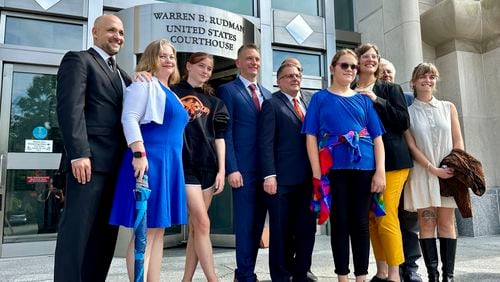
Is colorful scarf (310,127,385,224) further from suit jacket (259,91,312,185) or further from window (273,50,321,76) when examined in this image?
window (273,50,321,76)

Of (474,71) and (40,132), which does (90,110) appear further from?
(474,71)

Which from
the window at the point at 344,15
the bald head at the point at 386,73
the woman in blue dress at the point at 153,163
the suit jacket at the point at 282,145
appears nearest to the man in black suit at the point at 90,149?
the woman in blue dress at the point at 153,163

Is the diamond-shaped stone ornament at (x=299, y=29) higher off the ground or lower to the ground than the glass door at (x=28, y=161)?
higher

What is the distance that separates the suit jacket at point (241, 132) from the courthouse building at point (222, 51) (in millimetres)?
2456

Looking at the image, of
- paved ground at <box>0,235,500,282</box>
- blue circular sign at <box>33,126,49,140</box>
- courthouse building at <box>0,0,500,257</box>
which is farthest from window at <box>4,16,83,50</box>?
paved ground at <box>0,235,500,282</box>

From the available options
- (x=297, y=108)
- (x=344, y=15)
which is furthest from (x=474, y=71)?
(x=297, y=108)

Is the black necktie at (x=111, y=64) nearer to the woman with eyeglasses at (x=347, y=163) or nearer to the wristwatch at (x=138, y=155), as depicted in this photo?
the wristwatch at (x=138, y=155)

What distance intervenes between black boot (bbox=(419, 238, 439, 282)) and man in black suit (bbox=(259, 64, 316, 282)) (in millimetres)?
1042

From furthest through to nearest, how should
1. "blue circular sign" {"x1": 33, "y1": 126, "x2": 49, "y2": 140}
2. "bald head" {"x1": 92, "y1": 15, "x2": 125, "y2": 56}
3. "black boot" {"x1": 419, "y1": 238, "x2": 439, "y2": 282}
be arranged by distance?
1. "blue circular sign" {"x1": 33, "y1": 126, "x2": 49, "y2": 140}
2. "black boot" {"x1": 419, "y1": 238, "x2": 439, "y2": 282}
3. "bald head" {"x1": 92, "y1": 15, "x2": 125, "y2": 56}

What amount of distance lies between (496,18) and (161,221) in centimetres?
739

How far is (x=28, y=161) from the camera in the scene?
5777 millimetres

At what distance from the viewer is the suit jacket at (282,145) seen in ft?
10.1

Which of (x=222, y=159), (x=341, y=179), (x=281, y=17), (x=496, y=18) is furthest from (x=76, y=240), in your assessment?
(x=496, y=18)

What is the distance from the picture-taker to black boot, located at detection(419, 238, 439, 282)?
10.8 ft
